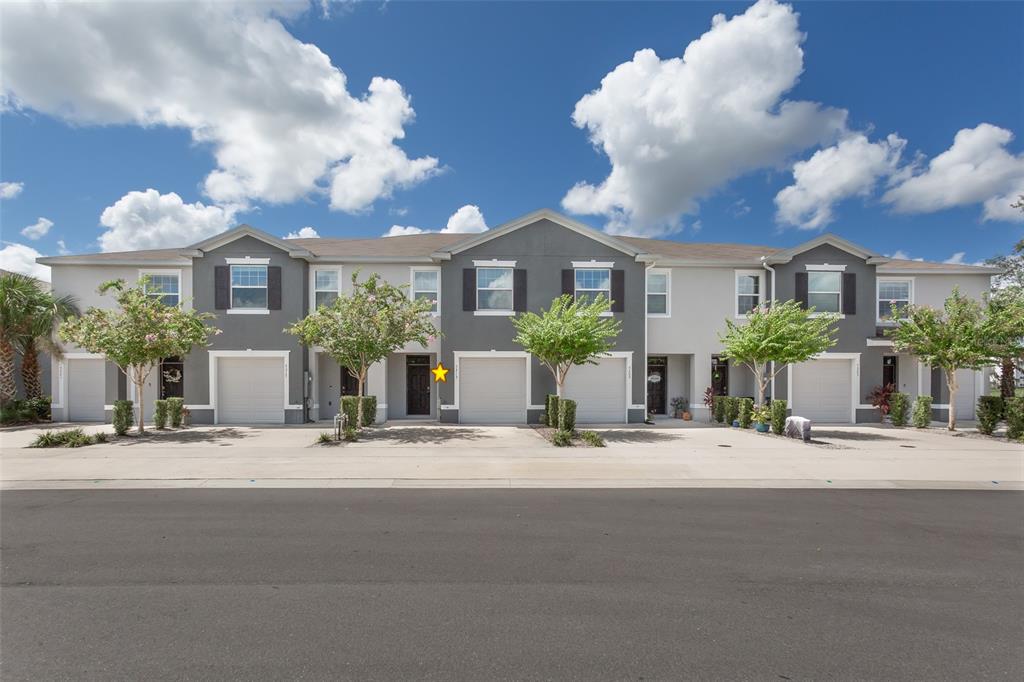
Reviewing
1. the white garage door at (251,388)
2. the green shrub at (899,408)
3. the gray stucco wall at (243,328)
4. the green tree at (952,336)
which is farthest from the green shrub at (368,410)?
the green shrub at (899,408)

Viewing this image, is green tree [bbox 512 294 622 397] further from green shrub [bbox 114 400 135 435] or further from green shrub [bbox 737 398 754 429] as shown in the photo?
green shrub [bbox 114 400 135 435]

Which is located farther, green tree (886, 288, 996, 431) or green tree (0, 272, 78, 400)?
green tree (0, 272, 78, 400)

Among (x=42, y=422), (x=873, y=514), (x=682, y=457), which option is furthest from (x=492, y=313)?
(x=42, y=422)

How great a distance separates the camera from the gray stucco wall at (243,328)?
1659 cm

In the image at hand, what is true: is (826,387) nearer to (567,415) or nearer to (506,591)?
(567,415)

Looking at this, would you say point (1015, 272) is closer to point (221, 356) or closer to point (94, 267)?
point (221, 356)

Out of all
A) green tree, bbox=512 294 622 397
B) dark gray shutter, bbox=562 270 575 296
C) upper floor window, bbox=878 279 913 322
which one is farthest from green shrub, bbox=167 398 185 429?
upper floor window, bbox=878 279 913 322

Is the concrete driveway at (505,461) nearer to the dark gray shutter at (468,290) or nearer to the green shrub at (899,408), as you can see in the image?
the green shrub at (899,408)

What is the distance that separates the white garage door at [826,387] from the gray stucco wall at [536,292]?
6792mm

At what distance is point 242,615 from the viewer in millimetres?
4062

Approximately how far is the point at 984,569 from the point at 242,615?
797cm

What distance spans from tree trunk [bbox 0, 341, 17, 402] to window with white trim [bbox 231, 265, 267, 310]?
772 cm

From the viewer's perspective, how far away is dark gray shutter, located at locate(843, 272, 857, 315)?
59.1 ft

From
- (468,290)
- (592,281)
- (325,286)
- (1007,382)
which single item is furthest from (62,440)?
(1007,382)
